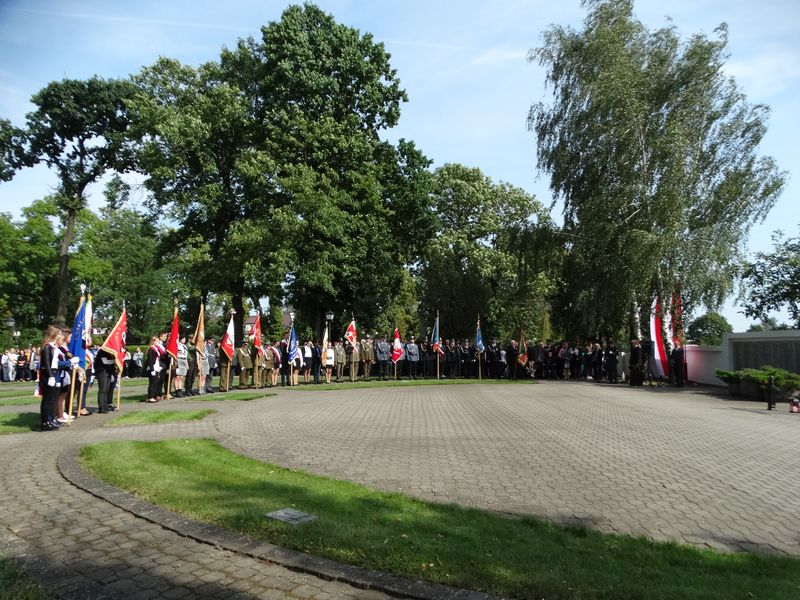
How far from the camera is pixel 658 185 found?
86.1 feet

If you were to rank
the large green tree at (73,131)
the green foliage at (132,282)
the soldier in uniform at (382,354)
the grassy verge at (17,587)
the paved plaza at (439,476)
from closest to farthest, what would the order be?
the grassy verge at (17,587) → the paved plaza at (439,476) → the soldier in uniform at (382,354) → the large green tree at (73,131) → the green foliage at (132,282)

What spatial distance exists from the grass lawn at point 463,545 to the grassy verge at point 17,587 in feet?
5.19

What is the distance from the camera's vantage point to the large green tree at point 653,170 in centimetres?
2495

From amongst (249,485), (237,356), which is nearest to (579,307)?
(237,356)

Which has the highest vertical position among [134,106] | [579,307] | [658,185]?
[134,106]

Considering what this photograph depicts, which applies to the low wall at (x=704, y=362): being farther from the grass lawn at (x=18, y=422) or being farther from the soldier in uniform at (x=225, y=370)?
the grass lawn at (x=18, y=422)

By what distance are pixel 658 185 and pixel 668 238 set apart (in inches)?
125

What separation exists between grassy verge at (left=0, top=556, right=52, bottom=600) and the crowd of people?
7644mm

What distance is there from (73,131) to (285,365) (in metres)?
28.1

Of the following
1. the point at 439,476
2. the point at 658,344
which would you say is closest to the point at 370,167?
the point at 658,344

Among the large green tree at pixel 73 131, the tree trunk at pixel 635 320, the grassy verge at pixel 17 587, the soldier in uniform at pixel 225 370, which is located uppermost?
the large green tree at pixel 73 131

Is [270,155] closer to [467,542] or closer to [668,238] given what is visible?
[668,238]

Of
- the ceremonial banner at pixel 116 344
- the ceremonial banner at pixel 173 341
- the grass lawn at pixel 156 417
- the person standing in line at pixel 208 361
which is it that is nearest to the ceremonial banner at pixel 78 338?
the ceremonial banner at pixel 116 344

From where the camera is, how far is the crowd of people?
39.9 feet
